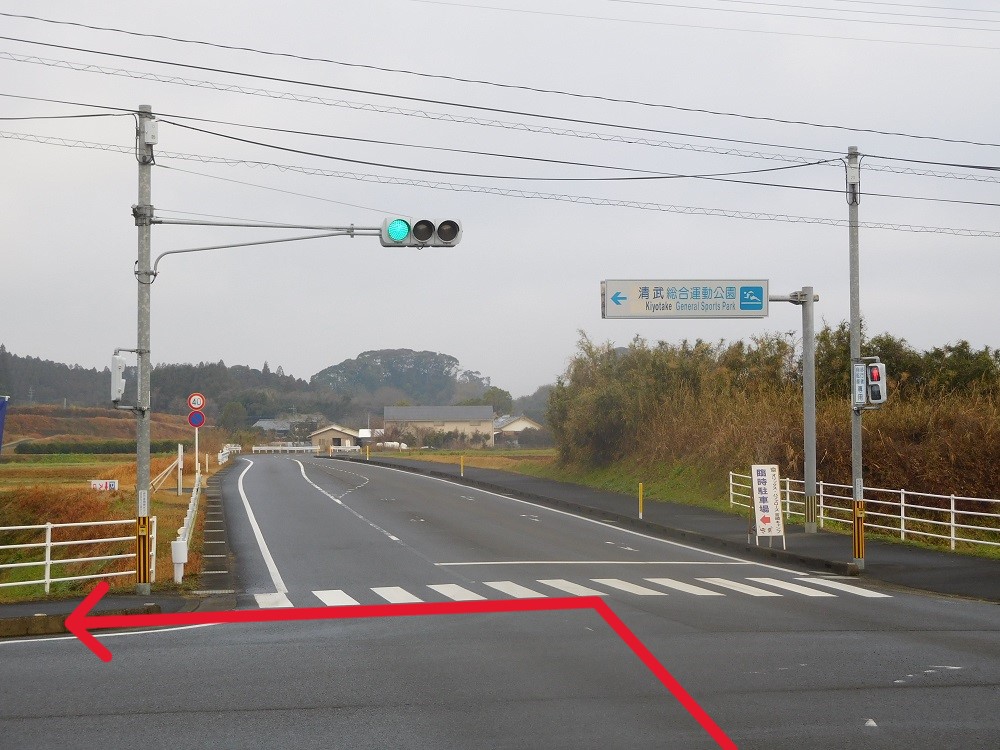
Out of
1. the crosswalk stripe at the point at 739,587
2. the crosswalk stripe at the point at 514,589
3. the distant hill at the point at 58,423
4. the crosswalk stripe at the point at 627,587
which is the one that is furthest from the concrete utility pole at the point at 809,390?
the distant hill at the point at 58,423

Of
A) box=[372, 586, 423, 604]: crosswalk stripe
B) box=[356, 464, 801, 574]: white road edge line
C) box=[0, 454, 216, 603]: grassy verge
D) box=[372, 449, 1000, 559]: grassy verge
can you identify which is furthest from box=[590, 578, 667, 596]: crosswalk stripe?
box=[372, 449, 1000, 559]: grassy verge

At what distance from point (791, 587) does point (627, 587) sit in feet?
9.38

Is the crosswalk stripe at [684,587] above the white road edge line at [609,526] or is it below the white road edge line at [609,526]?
above

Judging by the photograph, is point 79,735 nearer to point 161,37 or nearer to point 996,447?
point 161,37

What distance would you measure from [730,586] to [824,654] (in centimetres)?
699

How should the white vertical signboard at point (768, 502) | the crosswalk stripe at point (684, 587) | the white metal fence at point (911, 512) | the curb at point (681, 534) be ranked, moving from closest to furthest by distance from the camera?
1. the crosswalk stripe at point (684, 587)
2. the curb at point (681, 534)
3. the white metal fence at point (911, 512)
4. the white vertical signboard at point (768, 502)

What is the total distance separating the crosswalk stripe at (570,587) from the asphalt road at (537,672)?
48 millimetres

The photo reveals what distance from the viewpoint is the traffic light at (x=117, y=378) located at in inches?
620

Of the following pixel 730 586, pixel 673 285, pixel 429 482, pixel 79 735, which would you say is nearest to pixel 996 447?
pixel 673 285

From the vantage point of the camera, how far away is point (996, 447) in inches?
1017

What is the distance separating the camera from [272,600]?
16.5 m

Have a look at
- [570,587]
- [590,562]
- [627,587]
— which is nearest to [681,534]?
[590,562]
